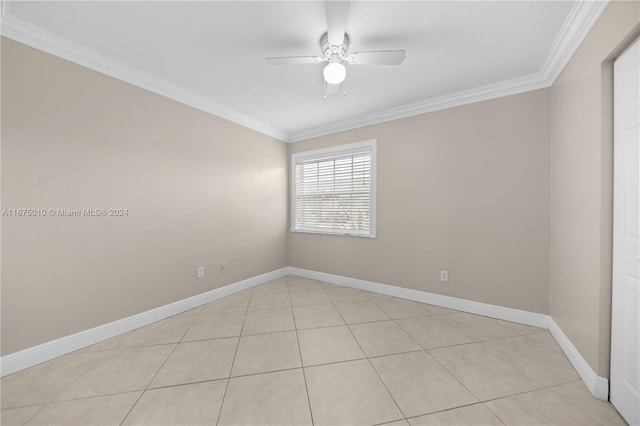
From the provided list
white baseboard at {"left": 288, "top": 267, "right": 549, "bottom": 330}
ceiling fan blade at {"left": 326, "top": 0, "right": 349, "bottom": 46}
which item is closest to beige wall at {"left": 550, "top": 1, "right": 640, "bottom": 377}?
white baseboard at {"left": 288, "top": 267, "right": 549, "bottom": 330}

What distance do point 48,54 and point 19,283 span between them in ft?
5.79

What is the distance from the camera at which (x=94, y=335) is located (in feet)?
6.60

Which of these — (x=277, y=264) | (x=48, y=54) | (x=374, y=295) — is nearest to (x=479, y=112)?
(x=374, y=295)

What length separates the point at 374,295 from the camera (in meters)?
3.19

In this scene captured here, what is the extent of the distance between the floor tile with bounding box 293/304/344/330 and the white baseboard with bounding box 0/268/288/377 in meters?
1.16

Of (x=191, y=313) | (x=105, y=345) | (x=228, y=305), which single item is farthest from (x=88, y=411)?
(x=228, y=305)

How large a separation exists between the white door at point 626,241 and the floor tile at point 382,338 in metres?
1.11

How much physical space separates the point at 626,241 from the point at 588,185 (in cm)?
47

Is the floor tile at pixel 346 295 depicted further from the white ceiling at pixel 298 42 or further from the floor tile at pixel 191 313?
the white ceiling at pixel 298 42

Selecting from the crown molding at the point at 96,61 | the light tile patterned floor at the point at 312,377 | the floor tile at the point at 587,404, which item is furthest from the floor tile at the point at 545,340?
the crown molding at the point at 96,61

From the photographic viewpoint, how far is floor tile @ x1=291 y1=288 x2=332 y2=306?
2914 millimetres

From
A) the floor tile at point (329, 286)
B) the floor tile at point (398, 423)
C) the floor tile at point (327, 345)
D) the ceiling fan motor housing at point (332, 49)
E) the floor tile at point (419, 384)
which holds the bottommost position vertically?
the floor tile at point (327, 345)

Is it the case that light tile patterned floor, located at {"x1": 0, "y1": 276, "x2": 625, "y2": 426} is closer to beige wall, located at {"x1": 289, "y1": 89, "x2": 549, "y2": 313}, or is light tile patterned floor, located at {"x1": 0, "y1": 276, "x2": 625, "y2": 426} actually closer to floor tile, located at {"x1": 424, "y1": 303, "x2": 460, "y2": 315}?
floor tile, located at {"x1": 424, "y1": 303, "x2": 460, "y2": 315}

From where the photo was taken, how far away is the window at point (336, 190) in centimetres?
340
